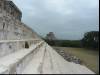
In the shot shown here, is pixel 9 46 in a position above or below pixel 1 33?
below

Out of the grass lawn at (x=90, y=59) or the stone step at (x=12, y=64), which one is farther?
the grass lawn at (x=90, y=59)

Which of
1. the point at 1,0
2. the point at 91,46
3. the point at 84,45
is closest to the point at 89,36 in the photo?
the point at 91,46

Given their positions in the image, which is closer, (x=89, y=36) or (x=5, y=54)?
(x=5, y=54)

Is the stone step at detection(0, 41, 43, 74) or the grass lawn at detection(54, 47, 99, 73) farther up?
the stone step at detection(0, 41, 43, 74)

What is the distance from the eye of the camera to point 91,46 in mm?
34375

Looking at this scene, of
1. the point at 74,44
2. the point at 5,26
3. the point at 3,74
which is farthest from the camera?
the point at 74,44

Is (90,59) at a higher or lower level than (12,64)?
lower

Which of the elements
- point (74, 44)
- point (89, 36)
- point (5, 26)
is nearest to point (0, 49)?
point (5, 26)

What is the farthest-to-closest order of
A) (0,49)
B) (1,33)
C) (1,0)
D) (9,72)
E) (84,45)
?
(84,45) < (1,0) < (1,33) < (0,49) < (9,72)

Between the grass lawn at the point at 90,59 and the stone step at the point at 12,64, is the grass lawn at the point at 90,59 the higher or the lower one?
the lower one

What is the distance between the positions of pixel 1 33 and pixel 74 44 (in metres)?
43.8

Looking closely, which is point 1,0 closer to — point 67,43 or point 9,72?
point 9,72

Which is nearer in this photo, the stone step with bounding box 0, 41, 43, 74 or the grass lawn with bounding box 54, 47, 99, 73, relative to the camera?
the stone step with bounding box 0, 41, 43, 74

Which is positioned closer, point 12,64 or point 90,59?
point 12,64
